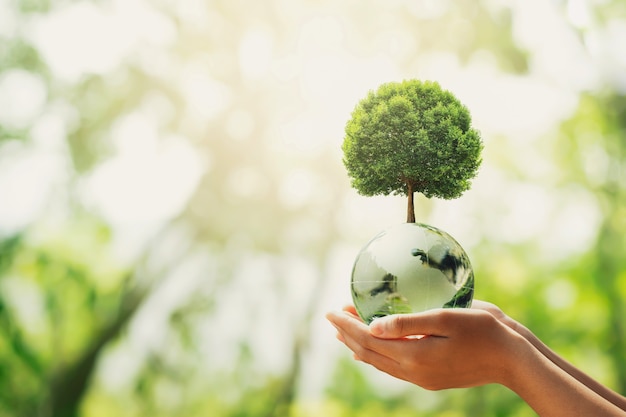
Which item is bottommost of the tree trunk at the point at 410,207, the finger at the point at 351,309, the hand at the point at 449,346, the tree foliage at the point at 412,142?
the hand at the point at 449,346

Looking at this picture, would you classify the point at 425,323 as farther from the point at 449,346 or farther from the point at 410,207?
the point at 410,207

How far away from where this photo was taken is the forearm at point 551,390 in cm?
182

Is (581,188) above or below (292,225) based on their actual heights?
above

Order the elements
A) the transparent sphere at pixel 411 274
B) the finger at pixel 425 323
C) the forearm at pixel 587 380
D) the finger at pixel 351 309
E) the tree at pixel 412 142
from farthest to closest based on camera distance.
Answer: the finger at pixel 351 309 → the tree at pixel 412 142 → the transparent sphere at pixel 411 274 → the forearm at pixel 587 380 → the finger at pixel 425 323

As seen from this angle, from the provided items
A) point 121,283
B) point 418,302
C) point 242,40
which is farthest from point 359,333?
point 121,283

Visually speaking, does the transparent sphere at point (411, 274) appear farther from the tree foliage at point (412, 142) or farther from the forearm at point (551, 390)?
the forearm at point (551, 390)

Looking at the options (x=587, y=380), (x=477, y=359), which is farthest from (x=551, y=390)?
(x=587, y=380)

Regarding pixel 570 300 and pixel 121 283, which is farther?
pixel 570 300

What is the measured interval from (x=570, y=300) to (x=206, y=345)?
827cm

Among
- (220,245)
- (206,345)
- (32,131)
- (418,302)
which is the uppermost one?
(32,131)

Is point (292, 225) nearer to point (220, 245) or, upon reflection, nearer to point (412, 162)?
point (220, 245)

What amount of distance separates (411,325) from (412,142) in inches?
38.5

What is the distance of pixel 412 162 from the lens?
2689 mm

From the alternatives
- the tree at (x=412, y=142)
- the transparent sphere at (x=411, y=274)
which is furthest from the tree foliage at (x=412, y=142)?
the transparent sphere at (x=411, y=274)
